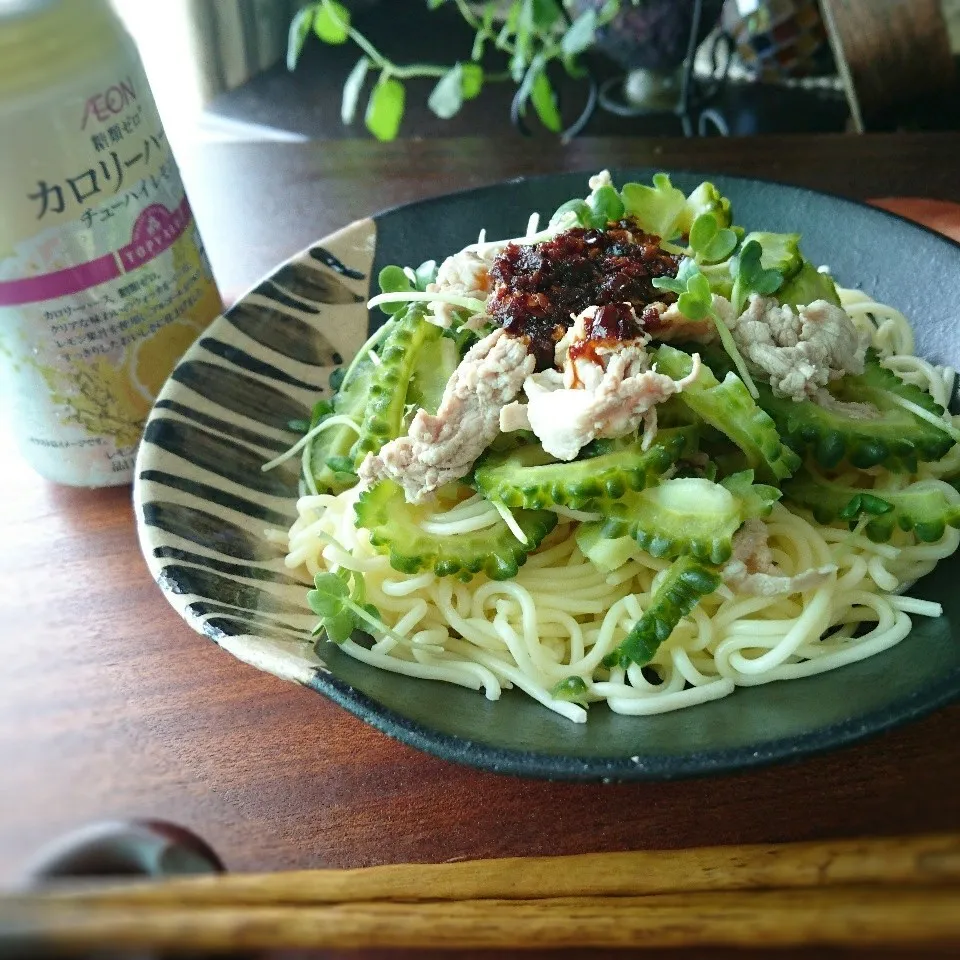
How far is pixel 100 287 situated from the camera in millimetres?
1780

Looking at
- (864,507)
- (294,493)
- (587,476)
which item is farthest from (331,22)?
(864,507)

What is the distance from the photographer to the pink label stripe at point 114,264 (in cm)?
169

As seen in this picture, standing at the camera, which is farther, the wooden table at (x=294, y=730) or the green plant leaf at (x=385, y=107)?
the green plant leaf at (x=385, y=107)

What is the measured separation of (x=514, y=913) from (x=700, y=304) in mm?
1122

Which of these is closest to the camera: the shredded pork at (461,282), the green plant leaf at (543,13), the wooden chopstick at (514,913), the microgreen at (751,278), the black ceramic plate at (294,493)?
the wooden chopstick at (514,913)

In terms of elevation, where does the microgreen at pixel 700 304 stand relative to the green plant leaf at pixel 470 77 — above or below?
below

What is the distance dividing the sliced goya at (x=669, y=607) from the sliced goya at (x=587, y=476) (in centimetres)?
16

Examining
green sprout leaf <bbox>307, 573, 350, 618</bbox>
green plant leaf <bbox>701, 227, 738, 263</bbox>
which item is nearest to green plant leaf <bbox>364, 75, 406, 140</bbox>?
green plant leaf <bbox>701, 227, 738, 263</bbox>

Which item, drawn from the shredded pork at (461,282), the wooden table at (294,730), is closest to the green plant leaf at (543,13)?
the wooden table at (294,730)

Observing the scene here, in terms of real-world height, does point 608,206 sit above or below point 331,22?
below

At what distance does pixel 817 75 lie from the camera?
4.52 m

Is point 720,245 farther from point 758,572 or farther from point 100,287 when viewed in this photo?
point 100,287

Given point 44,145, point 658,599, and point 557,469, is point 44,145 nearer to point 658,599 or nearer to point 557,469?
point 557,469

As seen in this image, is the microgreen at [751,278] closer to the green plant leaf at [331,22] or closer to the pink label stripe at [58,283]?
the pink label stripe at [58,283]
